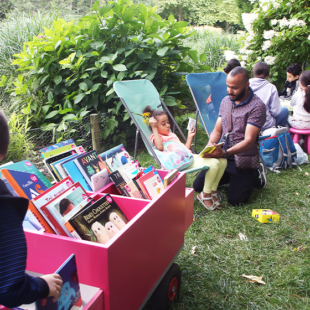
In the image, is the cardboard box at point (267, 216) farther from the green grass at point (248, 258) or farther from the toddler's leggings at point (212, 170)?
the toddler's leggings at point (212, 170)

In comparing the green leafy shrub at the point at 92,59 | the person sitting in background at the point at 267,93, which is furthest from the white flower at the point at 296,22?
the green leafy shrub at the point at 92,59

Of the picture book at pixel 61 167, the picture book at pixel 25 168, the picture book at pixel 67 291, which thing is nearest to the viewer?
Answer: the picture book at pixel 67 291

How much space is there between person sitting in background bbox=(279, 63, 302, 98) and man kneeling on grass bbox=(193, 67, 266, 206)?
118 inches

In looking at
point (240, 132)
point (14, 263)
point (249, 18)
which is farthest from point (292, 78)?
point (14, 263)

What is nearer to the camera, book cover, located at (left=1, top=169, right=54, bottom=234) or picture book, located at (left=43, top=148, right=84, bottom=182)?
book cover, located at (left=1, top=169, right=54, bottom=234)

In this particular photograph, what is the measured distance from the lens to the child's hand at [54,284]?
2.86 feet

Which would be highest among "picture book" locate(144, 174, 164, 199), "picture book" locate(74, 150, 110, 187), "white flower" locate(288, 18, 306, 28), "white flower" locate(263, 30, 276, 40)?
"white flower" locate(288, 18, 306, 28)

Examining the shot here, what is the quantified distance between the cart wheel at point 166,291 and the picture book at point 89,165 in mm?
706

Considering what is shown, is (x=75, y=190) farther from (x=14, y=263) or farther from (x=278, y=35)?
(x=278, y=35)

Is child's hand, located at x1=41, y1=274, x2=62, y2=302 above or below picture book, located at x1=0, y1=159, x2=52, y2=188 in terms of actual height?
below

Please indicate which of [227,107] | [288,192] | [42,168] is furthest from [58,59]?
[288,192]

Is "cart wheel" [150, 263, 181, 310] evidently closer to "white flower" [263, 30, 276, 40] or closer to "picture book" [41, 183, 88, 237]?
"picture book" [41, 183, 88, 237]

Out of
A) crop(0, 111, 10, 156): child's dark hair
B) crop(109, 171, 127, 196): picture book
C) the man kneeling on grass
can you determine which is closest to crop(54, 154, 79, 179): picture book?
crop(109, 171, 127, 196): picture book

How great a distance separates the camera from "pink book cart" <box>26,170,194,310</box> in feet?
3.39
